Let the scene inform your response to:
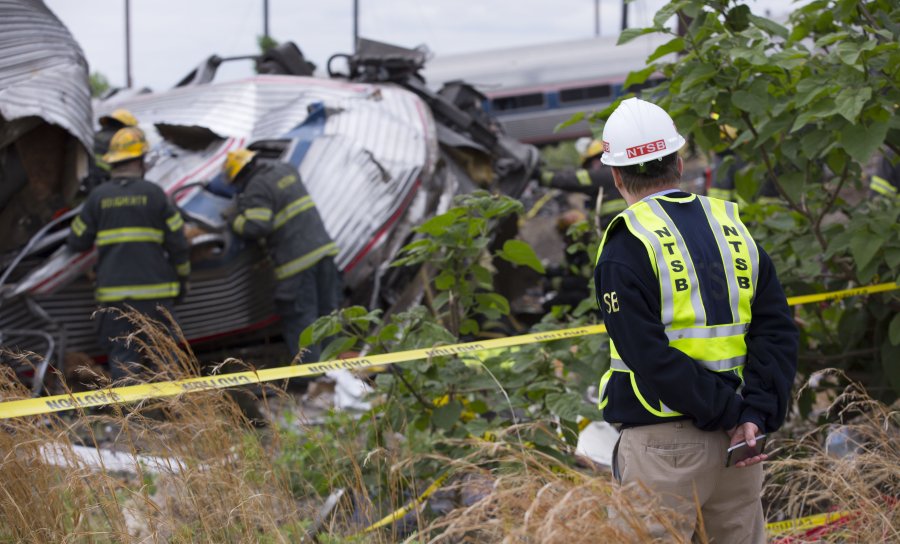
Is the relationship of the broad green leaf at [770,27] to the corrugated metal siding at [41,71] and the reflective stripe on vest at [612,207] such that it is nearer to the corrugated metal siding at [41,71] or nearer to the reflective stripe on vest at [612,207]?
the corrugated metal siding at [41,71]

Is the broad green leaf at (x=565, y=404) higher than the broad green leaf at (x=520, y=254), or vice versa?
the broad green leaf at (x=520, y=254)

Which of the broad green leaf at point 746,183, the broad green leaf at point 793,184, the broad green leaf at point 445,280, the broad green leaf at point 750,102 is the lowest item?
the broad green leaf at point 445,280

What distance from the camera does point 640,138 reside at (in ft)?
8.11

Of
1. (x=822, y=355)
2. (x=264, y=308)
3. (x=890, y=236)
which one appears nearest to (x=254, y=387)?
(x=264, y=308)

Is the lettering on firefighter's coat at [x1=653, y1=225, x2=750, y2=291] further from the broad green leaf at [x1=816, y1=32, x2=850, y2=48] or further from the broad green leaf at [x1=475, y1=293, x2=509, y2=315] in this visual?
the broad green leaf at [x1=475, y1=293, x2=509, y2=315]

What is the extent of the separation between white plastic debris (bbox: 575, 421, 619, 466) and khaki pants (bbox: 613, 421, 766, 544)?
220cm

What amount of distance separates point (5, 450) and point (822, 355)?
3.35 meters

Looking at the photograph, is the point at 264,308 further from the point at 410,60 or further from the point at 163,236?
the point at 410,60

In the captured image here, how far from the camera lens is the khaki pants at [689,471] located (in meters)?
2.42

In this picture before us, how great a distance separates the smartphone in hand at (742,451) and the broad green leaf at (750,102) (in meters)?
1.71

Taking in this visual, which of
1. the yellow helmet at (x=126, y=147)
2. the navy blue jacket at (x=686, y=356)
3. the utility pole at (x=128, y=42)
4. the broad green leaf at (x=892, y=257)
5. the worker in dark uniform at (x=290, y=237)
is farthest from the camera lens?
the utility pole at (x=128, y=42)

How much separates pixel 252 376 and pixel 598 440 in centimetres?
206

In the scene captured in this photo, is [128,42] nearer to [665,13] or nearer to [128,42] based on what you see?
[128,42]

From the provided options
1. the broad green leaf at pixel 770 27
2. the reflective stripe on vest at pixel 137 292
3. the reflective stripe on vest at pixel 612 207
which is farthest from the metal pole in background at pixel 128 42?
the broad green leaf at pixel 770 27
